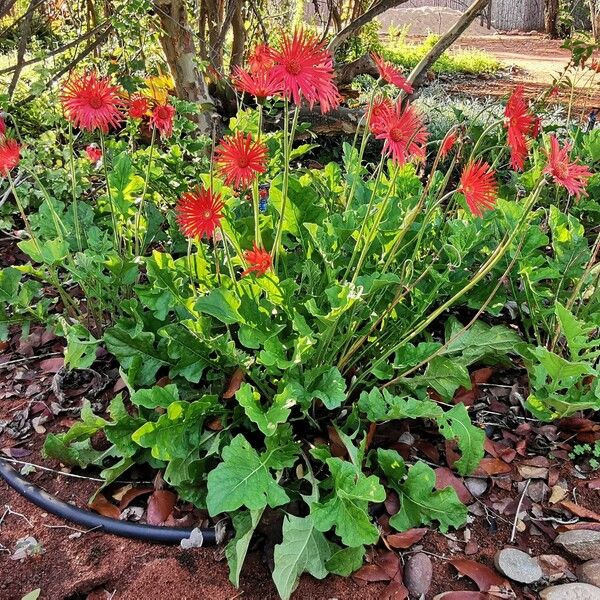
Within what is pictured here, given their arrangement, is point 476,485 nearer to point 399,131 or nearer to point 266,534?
point 266,534

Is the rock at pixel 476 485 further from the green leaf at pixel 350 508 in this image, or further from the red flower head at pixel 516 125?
the red flower head at pixel 516 125

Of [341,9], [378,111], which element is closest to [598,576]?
[378,111]

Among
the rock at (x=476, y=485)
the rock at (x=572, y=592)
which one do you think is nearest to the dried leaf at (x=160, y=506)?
the rock at (x=476, y=485)

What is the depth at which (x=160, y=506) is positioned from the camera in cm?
178

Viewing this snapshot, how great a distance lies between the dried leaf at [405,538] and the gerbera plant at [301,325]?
0.11ft

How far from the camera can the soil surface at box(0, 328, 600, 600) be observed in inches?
62.9

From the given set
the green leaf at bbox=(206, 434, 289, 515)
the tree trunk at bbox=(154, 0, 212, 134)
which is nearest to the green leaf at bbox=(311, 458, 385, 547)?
the green leaf at bbox=(206, 434, 289, 515)

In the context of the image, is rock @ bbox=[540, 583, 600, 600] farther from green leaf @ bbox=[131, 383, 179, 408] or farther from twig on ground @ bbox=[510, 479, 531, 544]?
green leaf @ bbox=[131, 383, 179, 408]

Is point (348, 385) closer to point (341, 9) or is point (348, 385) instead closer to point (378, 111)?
point (378, 111)

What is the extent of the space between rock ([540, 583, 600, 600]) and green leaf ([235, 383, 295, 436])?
30.2 inches

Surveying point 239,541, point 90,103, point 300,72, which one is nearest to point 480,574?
point 239,541

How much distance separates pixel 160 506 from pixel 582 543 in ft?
3.68

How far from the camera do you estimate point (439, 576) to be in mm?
1645

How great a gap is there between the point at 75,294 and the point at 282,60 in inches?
67.1
